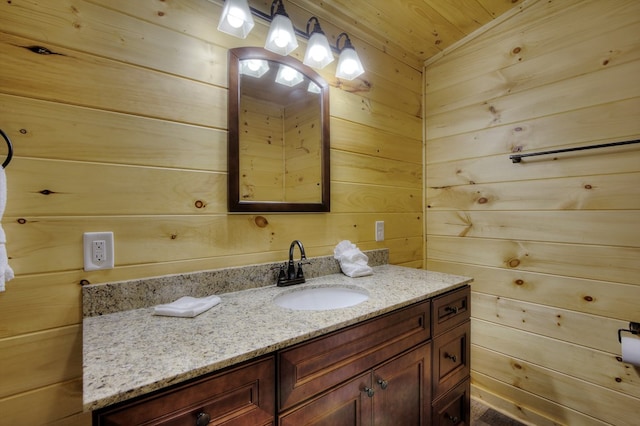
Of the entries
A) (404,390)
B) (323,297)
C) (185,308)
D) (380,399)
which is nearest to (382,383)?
(380,399)

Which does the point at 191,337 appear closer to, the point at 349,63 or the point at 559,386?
the point at 349,63

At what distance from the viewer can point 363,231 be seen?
166 cm

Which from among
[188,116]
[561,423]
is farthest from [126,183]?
A: [561,423]

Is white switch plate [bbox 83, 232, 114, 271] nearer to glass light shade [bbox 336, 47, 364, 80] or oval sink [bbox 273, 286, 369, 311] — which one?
oval sink [bbox 273, 286, 369, 311]

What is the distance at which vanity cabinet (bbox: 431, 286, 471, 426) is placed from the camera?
3.88 ft

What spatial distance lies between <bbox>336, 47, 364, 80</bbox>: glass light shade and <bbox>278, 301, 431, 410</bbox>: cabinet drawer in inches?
45.5

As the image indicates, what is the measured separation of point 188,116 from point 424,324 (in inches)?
47.4

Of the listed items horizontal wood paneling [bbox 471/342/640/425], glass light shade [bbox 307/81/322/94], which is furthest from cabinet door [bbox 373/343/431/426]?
glass light shade [bbox 307/81/322/94]

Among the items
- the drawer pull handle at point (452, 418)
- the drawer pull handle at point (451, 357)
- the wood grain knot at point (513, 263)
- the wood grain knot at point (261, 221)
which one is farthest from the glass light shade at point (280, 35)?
the drawer pull handle at point (452, 418)

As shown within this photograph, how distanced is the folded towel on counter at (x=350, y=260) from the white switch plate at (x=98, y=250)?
946 millimetres

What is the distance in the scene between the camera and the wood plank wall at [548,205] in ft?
4.23

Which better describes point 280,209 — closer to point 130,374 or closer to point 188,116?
point 188,116

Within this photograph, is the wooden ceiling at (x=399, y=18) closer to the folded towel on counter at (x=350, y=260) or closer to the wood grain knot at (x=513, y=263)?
the folded towel on counter at (x=350, y=260)

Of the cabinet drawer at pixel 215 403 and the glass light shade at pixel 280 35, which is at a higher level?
the glass light shade at pixel 280 35
